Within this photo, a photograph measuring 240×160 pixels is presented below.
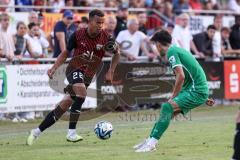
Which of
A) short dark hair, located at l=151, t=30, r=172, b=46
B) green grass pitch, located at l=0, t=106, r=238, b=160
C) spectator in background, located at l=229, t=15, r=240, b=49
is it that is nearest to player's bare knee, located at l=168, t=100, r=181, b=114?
green grass pitch, located at l=0, t=106, r=238, b=160

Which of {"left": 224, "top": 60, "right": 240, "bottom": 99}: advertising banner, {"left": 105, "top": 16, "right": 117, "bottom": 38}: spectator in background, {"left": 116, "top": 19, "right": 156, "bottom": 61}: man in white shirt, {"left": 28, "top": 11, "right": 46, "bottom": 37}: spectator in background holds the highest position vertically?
{"left": 28, "top": 11, "right": 46, "bottom": 37}: spectator in background

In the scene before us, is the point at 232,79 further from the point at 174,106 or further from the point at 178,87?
the point at 178,87

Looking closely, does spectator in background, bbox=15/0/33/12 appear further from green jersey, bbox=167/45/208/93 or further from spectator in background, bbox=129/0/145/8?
green jersey, bbox=167/45/208/93

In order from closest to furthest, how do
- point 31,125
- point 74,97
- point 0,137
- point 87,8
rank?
point 74,97
point 0,137
point 31,125
point 87,8

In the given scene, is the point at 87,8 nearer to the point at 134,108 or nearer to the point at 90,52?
the point at 134,108

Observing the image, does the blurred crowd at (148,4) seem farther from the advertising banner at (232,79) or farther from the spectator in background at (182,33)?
the advertising banner at (232,79)

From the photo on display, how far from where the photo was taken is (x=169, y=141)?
1280 cm

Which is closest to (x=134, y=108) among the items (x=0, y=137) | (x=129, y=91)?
(x=129, y=91)

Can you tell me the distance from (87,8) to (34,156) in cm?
1072

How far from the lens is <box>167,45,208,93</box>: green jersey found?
444 inches

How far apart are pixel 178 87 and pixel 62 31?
7.73 m

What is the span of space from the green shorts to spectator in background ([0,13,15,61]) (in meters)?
6.67

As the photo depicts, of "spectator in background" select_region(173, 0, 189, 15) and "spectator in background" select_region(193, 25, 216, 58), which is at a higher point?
"spectator in background" select_region(173, 0, 189, 15)

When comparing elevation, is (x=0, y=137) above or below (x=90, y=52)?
below
